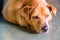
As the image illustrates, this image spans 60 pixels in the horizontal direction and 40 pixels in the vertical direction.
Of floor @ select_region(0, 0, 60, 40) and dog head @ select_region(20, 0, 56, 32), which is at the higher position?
dog head @ select_region(20, 0, 56, 32)

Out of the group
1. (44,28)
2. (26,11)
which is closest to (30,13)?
(26,11)

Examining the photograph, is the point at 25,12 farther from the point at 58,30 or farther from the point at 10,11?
the point at 58,30

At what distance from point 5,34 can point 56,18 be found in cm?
78

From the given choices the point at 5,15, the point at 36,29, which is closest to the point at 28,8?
the point at 36,29

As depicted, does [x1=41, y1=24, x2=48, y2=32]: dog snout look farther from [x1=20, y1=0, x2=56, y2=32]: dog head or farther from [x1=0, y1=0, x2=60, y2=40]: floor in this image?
[x1=0, y1=0, x2=60, y2=40]: floor

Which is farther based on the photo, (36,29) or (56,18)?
(56,18)

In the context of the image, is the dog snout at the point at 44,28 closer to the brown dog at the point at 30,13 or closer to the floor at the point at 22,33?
the brown dog at the point at 30,13

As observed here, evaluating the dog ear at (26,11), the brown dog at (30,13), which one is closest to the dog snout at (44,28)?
the brown dog at (30,13)

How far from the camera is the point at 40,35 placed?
7.82 feet

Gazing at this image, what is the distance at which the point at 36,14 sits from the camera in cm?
228

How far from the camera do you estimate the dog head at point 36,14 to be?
2266 millimetres

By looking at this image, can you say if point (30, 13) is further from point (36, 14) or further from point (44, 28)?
point (44, 28)

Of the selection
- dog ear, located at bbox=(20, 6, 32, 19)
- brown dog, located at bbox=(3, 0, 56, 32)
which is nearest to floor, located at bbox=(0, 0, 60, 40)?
brown dog, located at bbox=(3, 0, 56, 32)

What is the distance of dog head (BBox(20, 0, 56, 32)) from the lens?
2.27 metres
